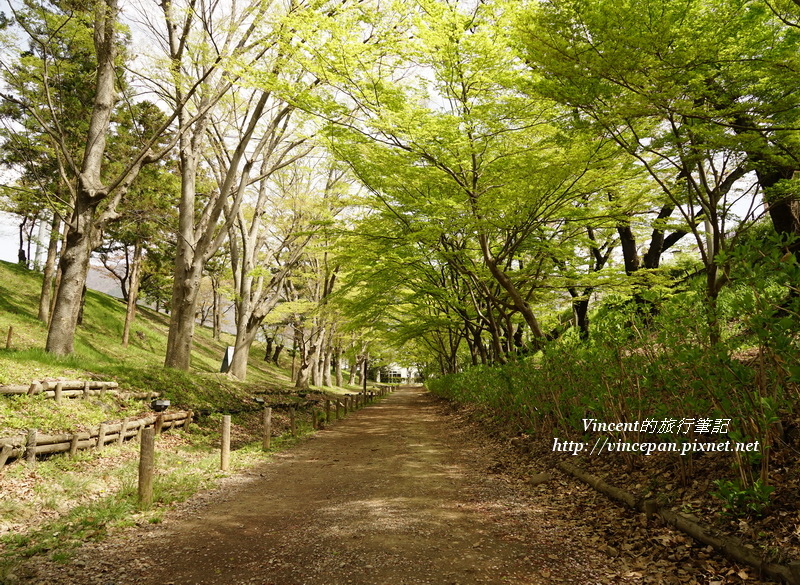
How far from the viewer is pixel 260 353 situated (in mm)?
41094

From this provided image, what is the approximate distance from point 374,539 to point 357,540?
16 centimetres

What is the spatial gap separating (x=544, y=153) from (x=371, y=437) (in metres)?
8.35

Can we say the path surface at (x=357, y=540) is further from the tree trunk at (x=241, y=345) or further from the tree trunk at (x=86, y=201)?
the tree trunk at (x=241, y=345)

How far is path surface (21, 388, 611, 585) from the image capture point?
11.7ft

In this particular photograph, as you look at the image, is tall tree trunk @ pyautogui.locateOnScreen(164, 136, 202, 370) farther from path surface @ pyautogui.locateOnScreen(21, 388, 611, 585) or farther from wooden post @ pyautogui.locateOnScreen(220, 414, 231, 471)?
path surface @ pyautogui.locateOnScreen(21, 388, 611, 585)

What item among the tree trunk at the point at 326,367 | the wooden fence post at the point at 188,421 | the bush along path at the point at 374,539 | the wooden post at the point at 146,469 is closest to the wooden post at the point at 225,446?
the bush along path at the point at 374,539

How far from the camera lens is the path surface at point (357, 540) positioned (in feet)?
11.7

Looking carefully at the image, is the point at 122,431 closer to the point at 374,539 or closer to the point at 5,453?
the point at 5,453

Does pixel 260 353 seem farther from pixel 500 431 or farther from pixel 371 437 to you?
pixel 500 431

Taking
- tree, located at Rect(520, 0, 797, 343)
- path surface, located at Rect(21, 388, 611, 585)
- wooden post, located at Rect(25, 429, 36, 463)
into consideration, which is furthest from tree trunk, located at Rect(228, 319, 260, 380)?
tree, located at Rect(520, 0, 797, 343)

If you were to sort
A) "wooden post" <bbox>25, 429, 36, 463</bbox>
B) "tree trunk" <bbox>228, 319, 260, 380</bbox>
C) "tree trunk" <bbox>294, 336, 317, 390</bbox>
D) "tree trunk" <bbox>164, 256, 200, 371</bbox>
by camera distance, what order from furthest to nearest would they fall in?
1. "tree trunk" <bbox>294, 336, 317, 390</bbox>
2. "tree trunk" <bbox>228, 319, 260, 380</bbox>
3. "tree trunk" <bbox>164, 256, 200, 371</bbox>
4. "wooden post" <bbox>25, 429, 36, 463</bbox>

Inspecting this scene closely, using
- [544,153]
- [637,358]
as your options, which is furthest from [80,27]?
[637,358]

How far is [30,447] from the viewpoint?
578cm

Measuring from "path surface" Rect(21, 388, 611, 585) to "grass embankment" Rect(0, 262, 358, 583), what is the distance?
0.51 meters
